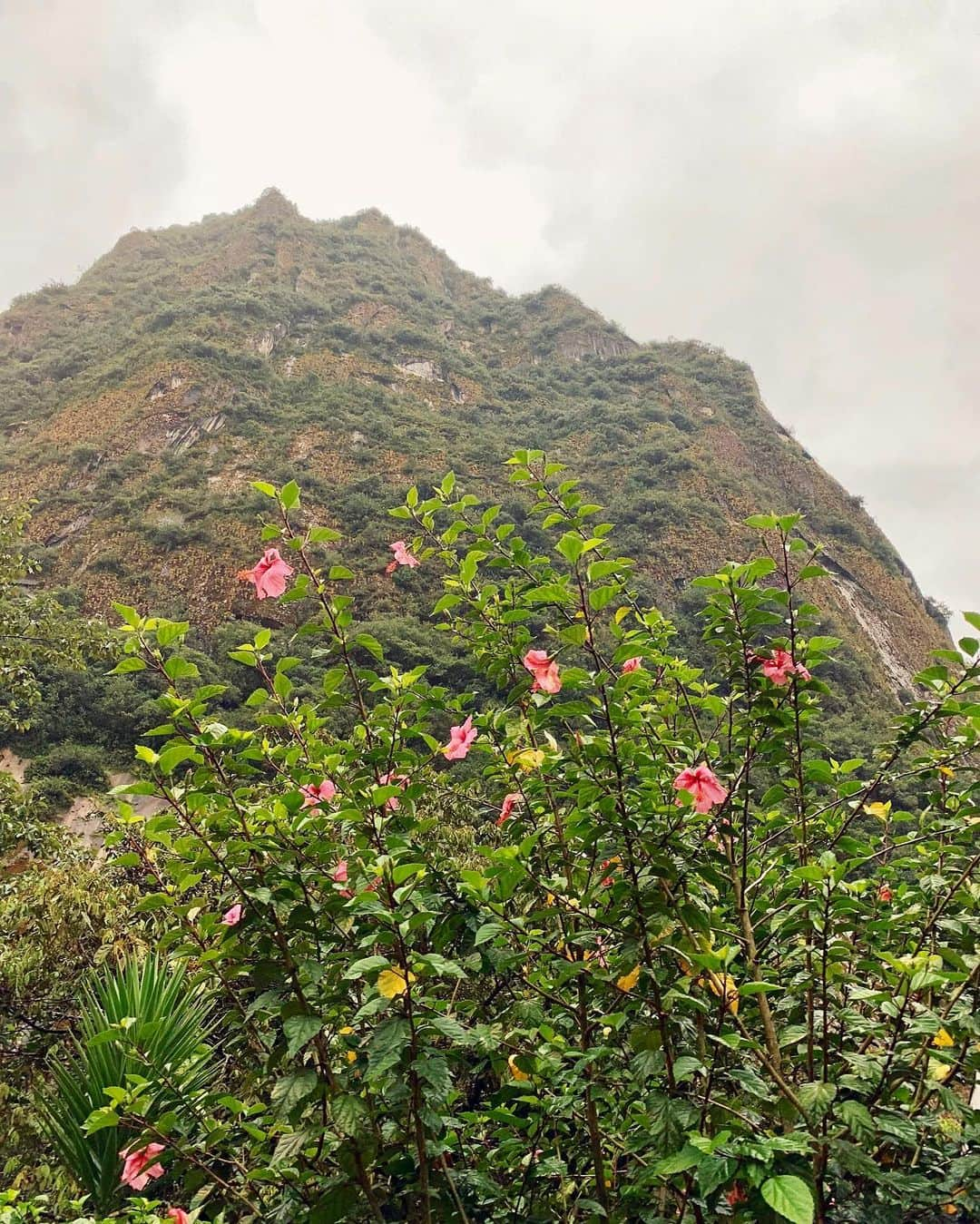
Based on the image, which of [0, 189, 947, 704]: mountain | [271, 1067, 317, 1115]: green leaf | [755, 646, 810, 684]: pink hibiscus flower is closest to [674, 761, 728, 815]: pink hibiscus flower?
[755, 646, 810, 684]: pink hibiscus flower

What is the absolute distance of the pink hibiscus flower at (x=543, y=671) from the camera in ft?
4.65

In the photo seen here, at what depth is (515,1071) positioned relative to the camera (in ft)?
4.66

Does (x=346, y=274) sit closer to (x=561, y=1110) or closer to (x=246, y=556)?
(x=246, y=556)

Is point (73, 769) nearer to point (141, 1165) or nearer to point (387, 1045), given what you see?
point (141, 1165)

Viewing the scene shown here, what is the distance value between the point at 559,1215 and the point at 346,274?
58.9m

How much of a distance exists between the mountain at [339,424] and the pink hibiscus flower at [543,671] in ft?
58.4

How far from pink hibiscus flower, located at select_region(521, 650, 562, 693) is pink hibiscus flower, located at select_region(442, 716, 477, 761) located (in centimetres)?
25

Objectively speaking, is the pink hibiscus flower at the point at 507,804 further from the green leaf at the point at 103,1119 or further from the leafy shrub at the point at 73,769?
the leafy shrub at the point at 73,769

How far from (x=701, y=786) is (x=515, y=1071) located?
70 cm

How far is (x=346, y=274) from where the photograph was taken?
173ft

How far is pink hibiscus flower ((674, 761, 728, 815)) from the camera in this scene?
1.32 m

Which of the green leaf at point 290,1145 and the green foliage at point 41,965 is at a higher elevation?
the green leaf at point 290,1145

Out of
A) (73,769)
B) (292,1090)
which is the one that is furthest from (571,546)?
(73,769)

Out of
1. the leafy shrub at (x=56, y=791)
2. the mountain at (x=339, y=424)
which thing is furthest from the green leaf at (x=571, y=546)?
the mountain at (x=339, y=424)
